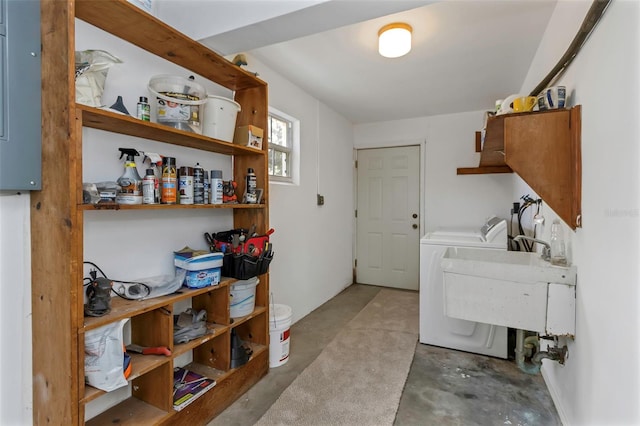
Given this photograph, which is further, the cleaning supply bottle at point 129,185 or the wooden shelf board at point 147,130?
the cleaning supply bottle at point 129,185

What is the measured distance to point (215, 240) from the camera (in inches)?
78.3

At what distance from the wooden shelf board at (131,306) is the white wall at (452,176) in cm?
323

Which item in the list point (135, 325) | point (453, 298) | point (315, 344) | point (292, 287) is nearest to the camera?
point (135, 325)

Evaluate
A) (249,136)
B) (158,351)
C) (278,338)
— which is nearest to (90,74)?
(249,136)

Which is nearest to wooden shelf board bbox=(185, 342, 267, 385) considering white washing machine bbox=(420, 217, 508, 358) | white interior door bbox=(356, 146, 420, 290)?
white washing machine bbox=(420, 217, 508, 358)

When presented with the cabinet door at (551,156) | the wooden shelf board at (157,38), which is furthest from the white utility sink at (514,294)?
the wooden shelf board at (157,38)

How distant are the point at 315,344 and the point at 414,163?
106 inches

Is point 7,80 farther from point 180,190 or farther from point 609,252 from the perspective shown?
point 609,252

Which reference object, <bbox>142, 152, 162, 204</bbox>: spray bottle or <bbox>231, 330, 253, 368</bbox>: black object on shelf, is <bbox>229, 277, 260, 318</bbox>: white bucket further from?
<bbox>142, 152, 162, 204</bbox>: spray bottle

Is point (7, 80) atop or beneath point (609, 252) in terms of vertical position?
atop

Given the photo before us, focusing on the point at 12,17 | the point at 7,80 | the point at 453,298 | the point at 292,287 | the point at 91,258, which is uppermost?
the point at 12,17

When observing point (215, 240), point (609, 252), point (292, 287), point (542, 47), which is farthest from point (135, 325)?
point (542, 47)

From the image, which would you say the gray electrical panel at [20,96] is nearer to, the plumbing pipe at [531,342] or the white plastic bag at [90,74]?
the white plastic bag at [90,74]

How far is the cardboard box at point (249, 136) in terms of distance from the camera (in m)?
2.02
